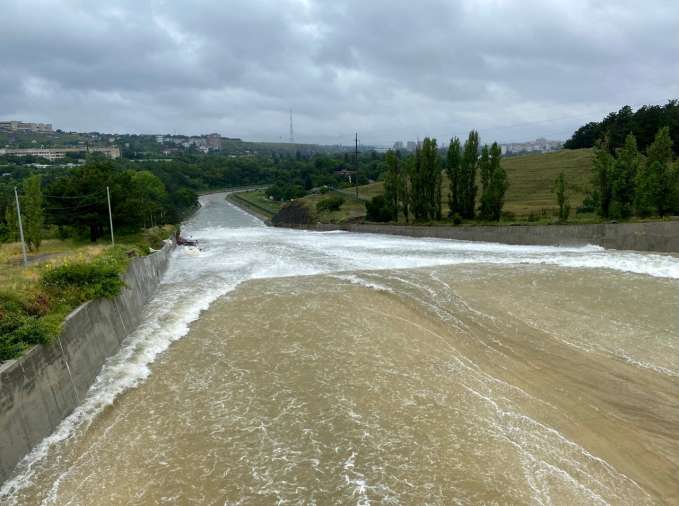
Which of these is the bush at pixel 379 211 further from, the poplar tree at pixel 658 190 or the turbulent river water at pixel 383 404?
the turbulent river water at pixel 383 404

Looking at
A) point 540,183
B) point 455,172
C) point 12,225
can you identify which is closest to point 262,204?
point 540,183

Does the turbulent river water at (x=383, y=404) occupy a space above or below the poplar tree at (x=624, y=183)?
below

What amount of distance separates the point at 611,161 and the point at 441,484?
29.3 metres

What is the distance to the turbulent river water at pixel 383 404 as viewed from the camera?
21.9ft

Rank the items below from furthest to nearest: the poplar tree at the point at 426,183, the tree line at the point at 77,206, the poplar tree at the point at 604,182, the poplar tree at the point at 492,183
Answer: the poplar tree at the point at 426,183, the poplar tree at the point at 492,183, the poplar tree at the point at 604,182, the tree line at the point at 77,206

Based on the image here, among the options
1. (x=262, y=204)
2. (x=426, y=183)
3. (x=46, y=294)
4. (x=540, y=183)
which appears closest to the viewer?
(x=46, y=294)

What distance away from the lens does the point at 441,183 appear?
137 feet

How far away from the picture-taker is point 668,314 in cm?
1403

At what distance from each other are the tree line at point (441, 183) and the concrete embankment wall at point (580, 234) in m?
2.88

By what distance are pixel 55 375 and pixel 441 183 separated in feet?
121

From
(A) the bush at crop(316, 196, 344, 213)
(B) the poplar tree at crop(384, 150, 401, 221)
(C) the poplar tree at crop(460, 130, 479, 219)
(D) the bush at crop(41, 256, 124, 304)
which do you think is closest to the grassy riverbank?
(D) the bush at crop(41, 256, 124, 304)

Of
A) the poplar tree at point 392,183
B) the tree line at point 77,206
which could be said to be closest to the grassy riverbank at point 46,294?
the tree line at point 77,206

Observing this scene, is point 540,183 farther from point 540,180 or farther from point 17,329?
point 17,329

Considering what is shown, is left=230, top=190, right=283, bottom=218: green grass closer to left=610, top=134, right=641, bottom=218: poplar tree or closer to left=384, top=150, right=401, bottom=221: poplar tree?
left=384, top=150, right=401, bottom=221: poplar tree
